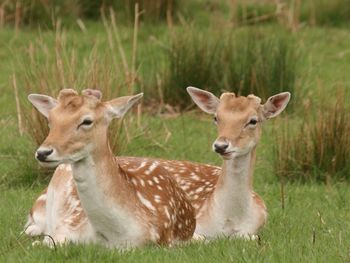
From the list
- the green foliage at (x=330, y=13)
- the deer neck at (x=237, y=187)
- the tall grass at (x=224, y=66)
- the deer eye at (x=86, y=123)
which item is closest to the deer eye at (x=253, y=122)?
the deer neck at (x=237, y=187)

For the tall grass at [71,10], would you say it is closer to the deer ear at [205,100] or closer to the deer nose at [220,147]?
the deer ear at [205,100]

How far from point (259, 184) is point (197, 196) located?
1.45 m

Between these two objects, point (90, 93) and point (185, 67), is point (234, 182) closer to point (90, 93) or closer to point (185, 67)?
point (90, 93)

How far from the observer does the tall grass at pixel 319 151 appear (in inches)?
399

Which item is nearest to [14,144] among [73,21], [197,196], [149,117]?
[149,117]

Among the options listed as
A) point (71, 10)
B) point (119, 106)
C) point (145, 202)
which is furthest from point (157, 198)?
point (71, 10)

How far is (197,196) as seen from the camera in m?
8.74

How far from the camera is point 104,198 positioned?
702 cm

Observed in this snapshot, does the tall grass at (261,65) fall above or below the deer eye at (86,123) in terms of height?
below

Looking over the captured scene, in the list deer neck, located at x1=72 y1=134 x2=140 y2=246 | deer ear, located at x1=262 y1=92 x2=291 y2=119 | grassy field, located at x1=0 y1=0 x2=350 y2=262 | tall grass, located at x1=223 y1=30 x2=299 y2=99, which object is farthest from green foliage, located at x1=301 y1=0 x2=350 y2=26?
deer neck, located at x1=72 y1=134 x2=140 y2=246

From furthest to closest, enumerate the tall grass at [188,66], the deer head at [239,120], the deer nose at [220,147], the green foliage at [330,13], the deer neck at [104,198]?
the green foliage at [330,13] < the tall grass at [188,66] < the deer head at [239,120] < the deer nose at [220,147] < the deer neck at [104,198]

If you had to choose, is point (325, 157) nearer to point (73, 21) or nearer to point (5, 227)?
point (5, 227)

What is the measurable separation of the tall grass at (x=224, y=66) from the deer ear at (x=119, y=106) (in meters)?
5.54

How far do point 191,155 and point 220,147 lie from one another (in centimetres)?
340
